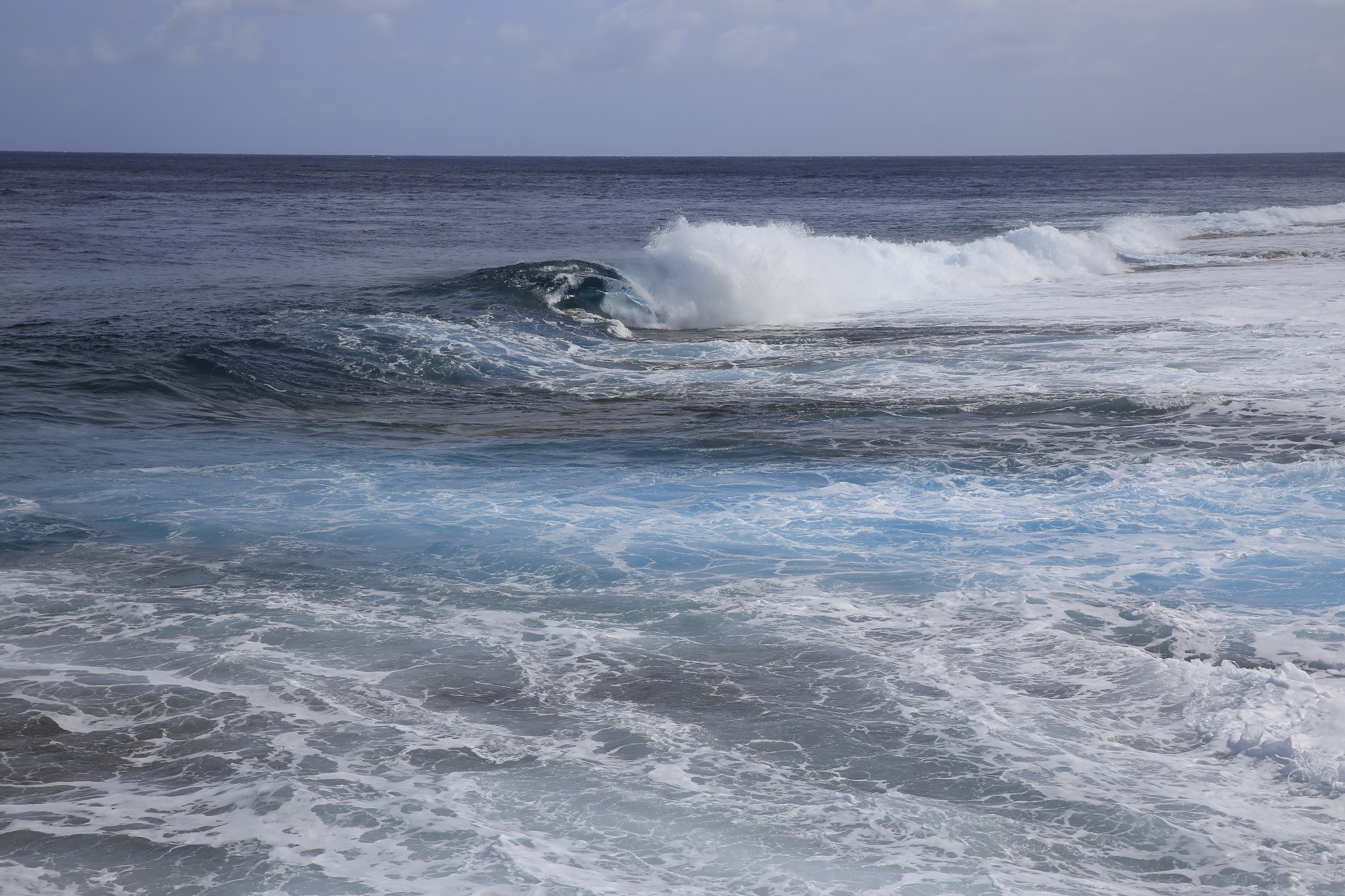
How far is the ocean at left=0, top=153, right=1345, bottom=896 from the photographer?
15.0 ft

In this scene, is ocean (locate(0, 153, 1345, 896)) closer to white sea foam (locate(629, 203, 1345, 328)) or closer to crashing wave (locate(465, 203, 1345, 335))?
crashing wave (locate(465, 203, 1345, 335))

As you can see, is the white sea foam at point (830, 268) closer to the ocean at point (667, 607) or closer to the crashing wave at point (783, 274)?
the crashing wave at point (783, 274)

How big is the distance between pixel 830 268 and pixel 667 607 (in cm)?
1916

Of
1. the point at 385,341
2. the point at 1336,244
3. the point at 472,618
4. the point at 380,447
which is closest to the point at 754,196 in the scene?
the point at 1336,244

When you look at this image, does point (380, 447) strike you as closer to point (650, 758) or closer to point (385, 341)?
point (385, 341)

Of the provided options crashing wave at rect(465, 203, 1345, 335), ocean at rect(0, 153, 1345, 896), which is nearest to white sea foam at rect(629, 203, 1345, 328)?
crashing wave at rect(465, 203, 1345, 335)

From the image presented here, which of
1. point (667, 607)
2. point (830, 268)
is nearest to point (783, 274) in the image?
point (830, 268)

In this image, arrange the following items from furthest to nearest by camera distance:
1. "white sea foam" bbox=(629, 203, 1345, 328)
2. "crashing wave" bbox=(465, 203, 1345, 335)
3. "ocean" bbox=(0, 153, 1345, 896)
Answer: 1. "white sea foam" bbox=(629, 203, 1345, 328)
2. "crashing wave" bbox=(465, 203, 1345, 335)
3. "ocean" bbox=(0, 153, 1345, 896)

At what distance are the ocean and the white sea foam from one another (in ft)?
11.2

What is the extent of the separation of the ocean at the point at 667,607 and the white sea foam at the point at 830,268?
3.42 meters

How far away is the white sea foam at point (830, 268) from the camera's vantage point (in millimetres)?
22203

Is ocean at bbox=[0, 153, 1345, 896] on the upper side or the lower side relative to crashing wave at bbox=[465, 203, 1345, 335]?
lower

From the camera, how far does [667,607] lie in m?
7.16

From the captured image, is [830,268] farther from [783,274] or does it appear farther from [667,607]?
[667,607]
